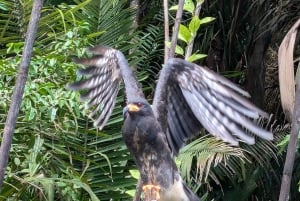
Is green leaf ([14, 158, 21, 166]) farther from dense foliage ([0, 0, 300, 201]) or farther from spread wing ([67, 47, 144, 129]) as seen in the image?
spread wing ([67, 47, 144, 129])

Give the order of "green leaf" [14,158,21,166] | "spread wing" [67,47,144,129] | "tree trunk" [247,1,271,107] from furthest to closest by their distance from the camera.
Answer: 1. "tree trunk" [247,1,271,107]
2. "green leaf" [14,158,21,166]
3. "spread wing" [67,47,144,129]

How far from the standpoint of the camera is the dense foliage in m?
3.15

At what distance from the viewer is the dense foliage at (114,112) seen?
3.15m

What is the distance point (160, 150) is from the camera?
8.02ft

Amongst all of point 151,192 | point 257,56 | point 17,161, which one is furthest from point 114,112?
point 151,192

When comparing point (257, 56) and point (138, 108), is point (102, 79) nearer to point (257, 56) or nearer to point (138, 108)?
point (138, 108)

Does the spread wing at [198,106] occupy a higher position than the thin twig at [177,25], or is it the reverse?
the thin twig at [177,25]

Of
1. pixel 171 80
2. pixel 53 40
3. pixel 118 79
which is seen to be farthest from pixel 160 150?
pixel 53 40

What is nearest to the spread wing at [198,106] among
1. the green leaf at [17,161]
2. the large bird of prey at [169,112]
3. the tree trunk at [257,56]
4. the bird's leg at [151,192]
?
the large bird of prey at [169,112]

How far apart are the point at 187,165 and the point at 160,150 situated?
3.52 ft

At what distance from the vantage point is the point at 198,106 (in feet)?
8.42

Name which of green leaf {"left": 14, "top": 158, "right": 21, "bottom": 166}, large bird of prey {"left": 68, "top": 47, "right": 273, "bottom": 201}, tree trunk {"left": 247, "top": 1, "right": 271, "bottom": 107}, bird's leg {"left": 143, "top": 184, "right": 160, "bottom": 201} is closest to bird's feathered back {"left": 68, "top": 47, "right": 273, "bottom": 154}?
large bird of prey {"left": 68, "top": 47, "right": 273, "bottom": 201}

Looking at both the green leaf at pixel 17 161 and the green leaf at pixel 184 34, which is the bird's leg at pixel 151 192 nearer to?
the green leaf at pixel 184 34

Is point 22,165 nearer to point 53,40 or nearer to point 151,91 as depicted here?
point 53,40
